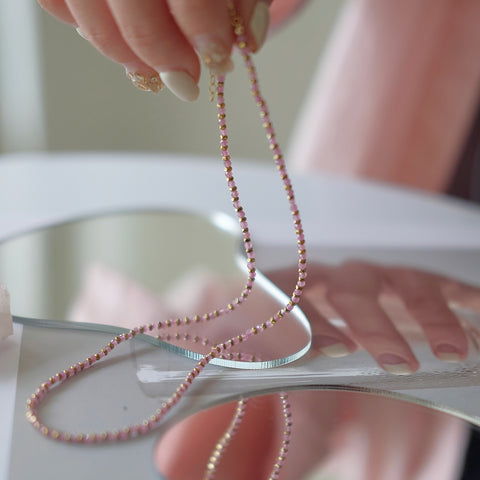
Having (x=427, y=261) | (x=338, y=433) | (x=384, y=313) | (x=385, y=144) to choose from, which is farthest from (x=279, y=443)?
(x=385, y=144)

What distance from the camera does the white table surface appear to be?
62 centimetres

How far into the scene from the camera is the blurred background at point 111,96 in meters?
1.39

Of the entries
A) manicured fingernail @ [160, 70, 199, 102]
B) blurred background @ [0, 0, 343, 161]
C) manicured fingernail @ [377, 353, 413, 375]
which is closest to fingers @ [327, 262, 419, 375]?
manicured fingernail @ [377, 353, 413, 375]

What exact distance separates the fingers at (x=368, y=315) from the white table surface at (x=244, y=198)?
0.07 m

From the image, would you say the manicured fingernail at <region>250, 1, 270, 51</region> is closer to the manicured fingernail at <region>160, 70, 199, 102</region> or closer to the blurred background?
the manicured fingernail at <region>160, 70, 199, 102</region>

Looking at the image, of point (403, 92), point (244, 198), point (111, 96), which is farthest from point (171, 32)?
point (111, 96)

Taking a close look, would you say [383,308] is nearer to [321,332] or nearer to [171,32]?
[321,332]

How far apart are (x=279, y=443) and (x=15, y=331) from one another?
0.54 ft

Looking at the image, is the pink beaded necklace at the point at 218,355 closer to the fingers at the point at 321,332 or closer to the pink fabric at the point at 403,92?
the fingers at the point at 321,332

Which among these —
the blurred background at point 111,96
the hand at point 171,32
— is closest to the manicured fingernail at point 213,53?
the hand at point 171,32

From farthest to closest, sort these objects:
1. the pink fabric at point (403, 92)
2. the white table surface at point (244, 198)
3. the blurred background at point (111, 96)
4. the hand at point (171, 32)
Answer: the blurred background at point (111, 96)
the pink fabric at point (403, 92)
the white table surface at point (244, 198)
the hand at point (171, 32)

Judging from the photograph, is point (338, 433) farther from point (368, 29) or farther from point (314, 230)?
point (368, 29)

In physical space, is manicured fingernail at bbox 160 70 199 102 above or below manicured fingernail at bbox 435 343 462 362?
above

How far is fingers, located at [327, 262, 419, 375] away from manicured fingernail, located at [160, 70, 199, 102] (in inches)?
6.4
